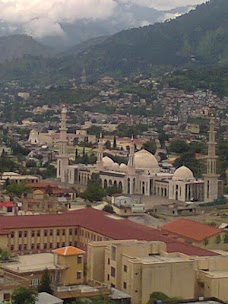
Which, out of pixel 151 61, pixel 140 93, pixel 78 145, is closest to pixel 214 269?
pixel 78 145

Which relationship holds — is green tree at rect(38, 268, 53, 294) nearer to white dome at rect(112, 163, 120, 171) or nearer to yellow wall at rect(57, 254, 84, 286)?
yellow wall at rect(57, 254, 84, 286)

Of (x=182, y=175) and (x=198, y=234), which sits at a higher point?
(x=182, y=175)

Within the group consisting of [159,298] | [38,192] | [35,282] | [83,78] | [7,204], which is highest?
[83,78]

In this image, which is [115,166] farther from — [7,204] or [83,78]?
[83,78]

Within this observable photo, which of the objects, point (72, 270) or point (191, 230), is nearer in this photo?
point (72, 270)

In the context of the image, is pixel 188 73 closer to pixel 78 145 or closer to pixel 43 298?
pixel 78 145

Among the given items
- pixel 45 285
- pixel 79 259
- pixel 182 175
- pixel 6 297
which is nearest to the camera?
pixel 6 297

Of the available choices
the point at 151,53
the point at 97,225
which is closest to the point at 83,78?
the point at 151,53
